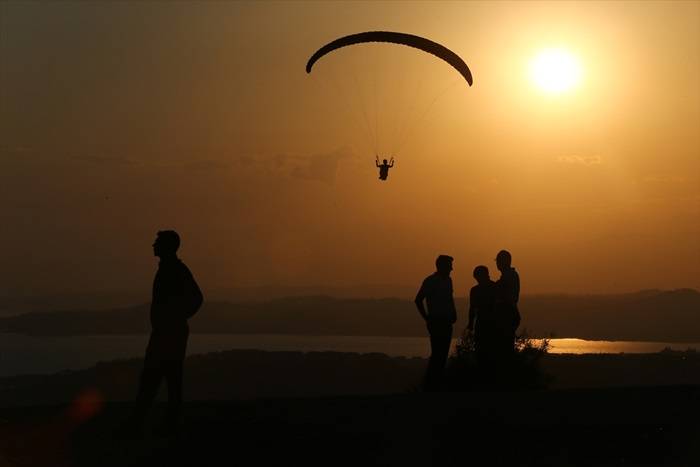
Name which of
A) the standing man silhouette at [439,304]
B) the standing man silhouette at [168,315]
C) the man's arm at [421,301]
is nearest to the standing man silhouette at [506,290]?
the standing man silhouette at [439,304]

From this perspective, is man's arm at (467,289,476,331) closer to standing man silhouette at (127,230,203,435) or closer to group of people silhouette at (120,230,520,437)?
group of people silhouette at (120,230,520,437)

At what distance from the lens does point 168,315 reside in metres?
14.5

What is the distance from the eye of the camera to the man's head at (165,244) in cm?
1447

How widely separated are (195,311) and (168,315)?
0.36 m

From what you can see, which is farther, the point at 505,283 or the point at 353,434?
the point at 505,283

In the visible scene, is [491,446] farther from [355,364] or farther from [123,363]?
[123,363]

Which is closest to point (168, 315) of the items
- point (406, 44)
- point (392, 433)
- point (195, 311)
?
point (195, 311)

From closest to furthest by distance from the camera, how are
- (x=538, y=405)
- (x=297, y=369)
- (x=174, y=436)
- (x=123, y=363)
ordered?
(x=174, y=436), (x=538, y=405), (x=297, y=369), (x=123, y=363)

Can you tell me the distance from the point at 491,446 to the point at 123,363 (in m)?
58.0

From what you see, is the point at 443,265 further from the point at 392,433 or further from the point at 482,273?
the point at 392,433

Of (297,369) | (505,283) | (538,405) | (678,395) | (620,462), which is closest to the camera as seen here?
→ (620,462)

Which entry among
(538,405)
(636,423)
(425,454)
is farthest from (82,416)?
(636,423)

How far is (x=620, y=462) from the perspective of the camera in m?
13.0

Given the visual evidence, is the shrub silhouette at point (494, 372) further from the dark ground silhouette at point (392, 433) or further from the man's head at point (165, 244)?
the man's head at point (165, 244)
